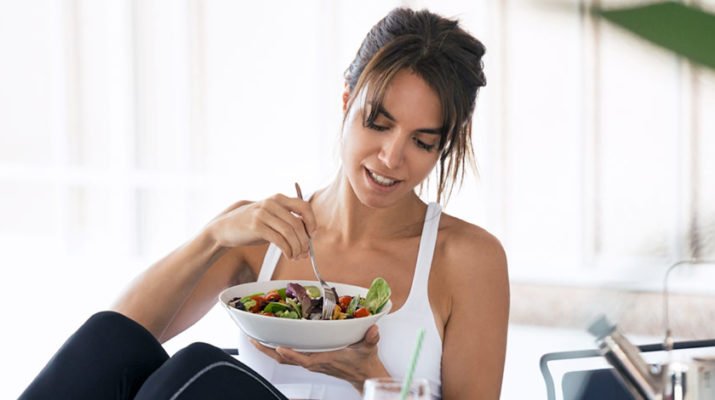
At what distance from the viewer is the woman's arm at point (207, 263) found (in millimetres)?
1406

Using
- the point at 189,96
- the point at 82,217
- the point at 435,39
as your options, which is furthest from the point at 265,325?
the point at 82,217

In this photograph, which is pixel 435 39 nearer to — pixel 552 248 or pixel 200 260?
pixel 200 260

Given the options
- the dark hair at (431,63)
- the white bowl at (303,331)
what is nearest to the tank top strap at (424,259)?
the dark hair at (431,63)

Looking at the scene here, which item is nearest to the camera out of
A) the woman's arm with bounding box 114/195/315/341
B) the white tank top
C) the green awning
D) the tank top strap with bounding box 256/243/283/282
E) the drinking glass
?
the green awning

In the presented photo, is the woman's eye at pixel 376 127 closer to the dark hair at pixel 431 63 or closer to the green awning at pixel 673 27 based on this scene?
the dark hair at pixel 431 63

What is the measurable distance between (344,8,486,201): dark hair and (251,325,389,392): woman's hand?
0.35 m

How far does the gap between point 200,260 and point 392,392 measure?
0.85 m

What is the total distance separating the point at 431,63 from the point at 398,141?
15 centimetres

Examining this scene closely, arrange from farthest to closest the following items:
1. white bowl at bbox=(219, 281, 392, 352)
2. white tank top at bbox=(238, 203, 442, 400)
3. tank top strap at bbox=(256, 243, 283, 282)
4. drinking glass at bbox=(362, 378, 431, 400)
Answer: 1. tank top strap at bbox=(256, 243, 283, 282)
2. white tank top at bbox=(238, 203, 442, 400)
3. white bowl at bbox=(219, 281, 392, 352)
4. drinking glass at bbox=(362, 378, 431, 400)

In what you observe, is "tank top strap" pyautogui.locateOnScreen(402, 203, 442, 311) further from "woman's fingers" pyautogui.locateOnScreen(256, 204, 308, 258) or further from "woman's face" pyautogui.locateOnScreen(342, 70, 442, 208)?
"woman's fingers" pyautogui.locateOnScreen(256, 204, 308, 258)

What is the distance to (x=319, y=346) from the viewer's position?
4.37 feet

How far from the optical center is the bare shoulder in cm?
168

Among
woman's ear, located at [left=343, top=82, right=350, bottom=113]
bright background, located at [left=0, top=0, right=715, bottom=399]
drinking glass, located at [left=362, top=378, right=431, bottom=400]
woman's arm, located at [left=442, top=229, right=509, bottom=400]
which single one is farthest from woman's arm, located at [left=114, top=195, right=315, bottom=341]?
bright background, located at [left=0, top=0, right=715, bottom=399]

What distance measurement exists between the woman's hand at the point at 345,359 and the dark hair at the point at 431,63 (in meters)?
0.35
